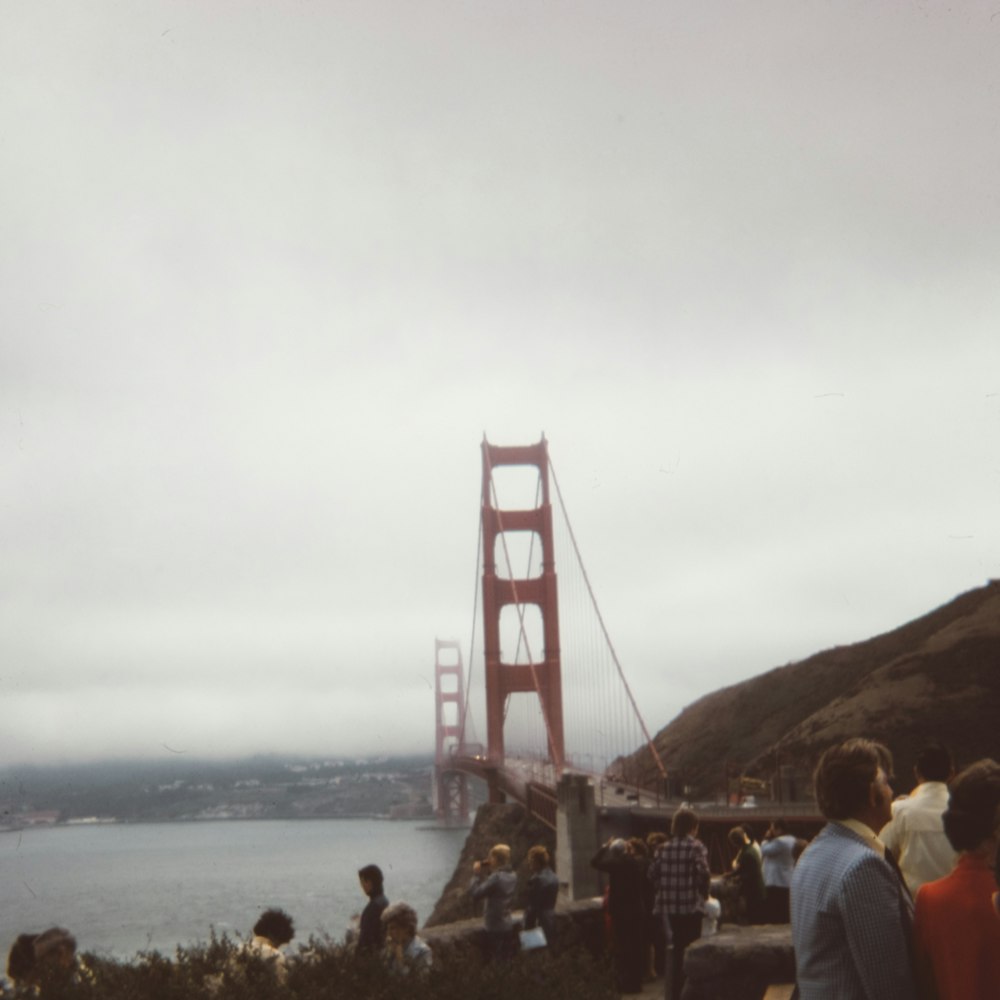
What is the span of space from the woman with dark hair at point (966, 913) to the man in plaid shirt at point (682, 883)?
15.3 feet

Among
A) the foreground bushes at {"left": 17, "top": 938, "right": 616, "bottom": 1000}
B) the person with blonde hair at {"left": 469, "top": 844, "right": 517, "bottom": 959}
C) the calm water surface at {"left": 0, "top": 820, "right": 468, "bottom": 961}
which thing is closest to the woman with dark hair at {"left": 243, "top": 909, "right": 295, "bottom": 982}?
the foreground bushes at {"left": 17, "top": 938, "right": 616, "bottom": 1000}

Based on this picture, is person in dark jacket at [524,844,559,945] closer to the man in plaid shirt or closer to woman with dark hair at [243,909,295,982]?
the man in plaid shirt

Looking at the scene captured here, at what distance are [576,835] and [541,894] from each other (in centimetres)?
1567

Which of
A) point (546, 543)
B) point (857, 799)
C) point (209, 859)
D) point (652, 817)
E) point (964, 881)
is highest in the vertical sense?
point (546, 543)

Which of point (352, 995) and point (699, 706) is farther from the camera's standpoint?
point (699, 706)

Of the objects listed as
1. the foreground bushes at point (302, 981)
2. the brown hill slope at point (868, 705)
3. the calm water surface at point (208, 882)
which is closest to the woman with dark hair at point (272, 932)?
the foreground bushes at point (302, 981)

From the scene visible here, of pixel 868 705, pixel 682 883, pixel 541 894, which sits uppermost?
pixel 868 705

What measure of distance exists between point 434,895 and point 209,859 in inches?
2353

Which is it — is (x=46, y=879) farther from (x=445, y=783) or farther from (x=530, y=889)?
(x=530, y=889)

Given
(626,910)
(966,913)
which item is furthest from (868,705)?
(966,913)

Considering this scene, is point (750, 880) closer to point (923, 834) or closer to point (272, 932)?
point (272, 932)

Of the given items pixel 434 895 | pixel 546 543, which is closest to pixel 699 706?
pixel 434 895

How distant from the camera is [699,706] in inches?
2933

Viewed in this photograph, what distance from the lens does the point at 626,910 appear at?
9133mm
